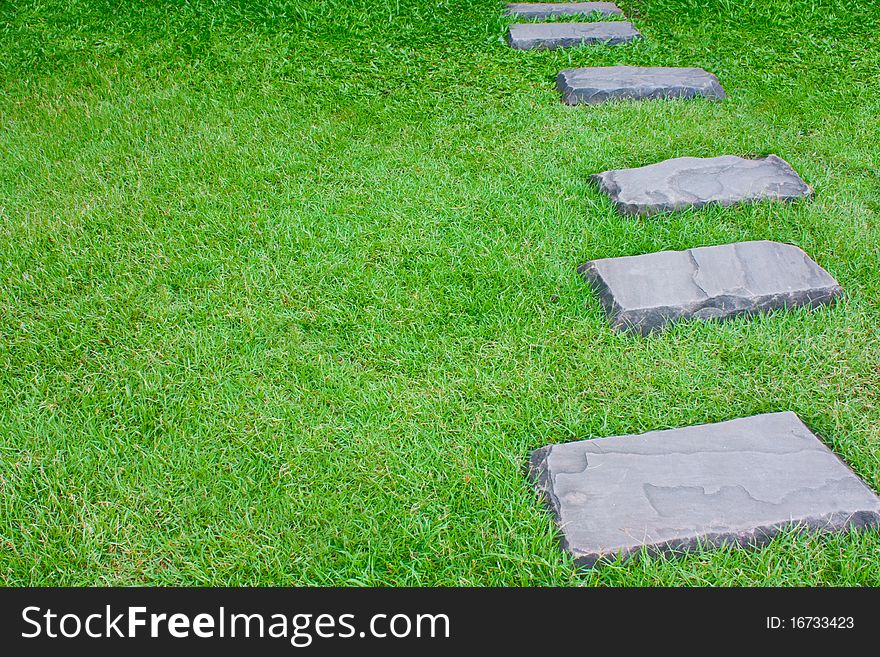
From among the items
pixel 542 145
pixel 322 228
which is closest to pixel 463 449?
pixel 322 228

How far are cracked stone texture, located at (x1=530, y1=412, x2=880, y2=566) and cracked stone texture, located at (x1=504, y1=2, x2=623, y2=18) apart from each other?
15.1 ft

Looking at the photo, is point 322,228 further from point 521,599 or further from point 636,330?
point 521,599

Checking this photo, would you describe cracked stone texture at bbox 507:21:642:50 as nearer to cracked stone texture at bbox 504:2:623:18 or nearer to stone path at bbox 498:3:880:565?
cracked stone texture at bbox 504:2:623:18

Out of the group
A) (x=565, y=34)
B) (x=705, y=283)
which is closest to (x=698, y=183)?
(x=705, y=283)

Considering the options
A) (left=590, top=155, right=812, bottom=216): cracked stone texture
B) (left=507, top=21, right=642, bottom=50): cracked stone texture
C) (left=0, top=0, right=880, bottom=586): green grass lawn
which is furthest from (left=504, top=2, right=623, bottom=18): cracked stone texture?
(left=590, top=155, right=812, bottom=216): cracked stone texture

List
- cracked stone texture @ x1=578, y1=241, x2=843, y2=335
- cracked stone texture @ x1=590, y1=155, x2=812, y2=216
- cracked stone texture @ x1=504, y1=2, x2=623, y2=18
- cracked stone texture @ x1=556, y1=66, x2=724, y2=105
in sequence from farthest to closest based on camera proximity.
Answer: cracked stone texture @ x1=504, y1=2, x2=623, y2=18 < cracked stone texture @ x1=556, y1=66, x2=724, y2=105 < cracked stone texture @ x1=590, y1=155, x2=812, y2=216 < cracked stone texture @ x1=578, y1=241, x2=843, y2=335

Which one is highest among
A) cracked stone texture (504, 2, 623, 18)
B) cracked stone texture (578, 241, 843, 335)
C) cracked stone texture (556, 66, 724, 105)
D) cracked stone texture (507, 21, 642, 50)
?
cracked stone texture (504, 2, 623, 18)

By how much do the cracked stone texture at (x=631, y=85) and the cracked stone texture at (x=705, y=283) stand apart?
199 centimetres

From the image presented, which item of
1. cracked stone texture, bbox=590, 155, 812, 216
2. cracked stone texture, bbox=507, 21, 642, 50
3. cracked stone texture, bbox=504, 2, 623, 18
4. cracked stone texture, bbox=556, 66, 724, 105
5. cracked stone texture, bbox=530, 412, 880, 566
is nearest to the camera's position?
cracked stone texture, bbox=530, 412, 880, 566

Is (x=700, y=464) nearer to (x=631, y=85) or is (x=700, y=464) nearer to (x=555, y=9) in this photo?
(x=631, y=85)

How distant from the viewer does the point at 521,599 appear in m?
1.71

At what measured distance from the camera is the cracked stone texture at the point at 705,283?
2557 millimetres

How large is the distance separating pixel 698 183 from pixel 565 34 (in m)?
2.48

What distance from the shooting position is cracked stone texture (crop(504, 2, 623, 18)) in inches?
223
